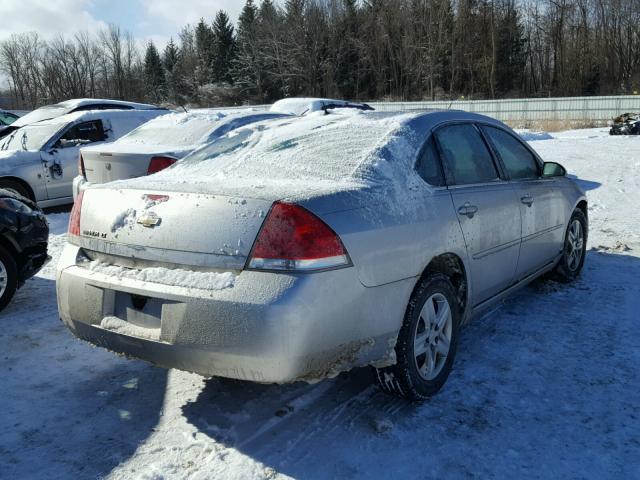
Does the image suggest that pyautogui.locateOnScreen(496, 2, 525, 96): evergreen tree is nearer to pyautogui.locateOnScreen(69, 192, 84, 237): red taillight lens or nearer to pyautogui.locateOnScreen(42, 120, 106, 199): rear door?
pyautogui.locateOnScreen(42, 120, 106, 199): rear door

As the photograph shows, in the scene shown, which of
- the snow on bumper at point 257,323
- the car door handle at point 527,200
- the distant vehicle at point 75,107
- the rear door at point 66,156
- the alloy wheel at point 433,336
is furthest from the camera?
the distant vehicle at point 75,107

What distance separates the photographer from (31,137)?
32.2 feet

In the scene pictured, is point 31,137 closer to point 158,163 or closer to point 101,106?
point 158,163

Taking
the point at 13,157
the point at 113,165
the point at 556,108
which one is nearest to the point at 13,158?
the point at 13,157

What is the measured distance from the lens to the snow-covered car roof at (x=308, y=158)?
2.96m

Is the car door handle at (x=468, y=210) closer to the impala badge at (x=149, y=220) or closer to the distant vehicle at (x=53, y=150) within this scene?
the impala badge at (x=149, y=220)

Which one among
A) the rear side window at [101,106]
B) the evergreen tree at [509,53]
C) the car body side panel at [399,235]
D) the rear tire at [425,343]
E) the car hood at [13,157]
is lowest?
the rear tire at [425,343]

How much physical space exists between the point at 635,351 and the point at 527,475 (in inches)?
65.8

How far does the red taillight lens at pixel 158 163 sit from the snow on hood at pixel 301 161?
298 cm

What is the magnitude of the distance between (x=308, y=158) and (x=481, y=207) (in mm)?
1163

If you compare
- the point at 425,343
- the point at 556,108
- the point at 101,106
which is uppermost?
the point at 556,108

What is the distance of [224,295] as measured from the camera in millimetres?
2527

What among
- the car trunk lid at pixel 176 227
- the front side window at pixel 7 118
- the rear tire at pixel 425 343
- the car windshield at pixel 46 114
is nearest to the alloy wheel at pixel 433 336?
the rear tire at pixel 425 343

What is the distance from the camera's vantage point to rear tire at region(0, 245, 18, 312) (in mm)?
4766
